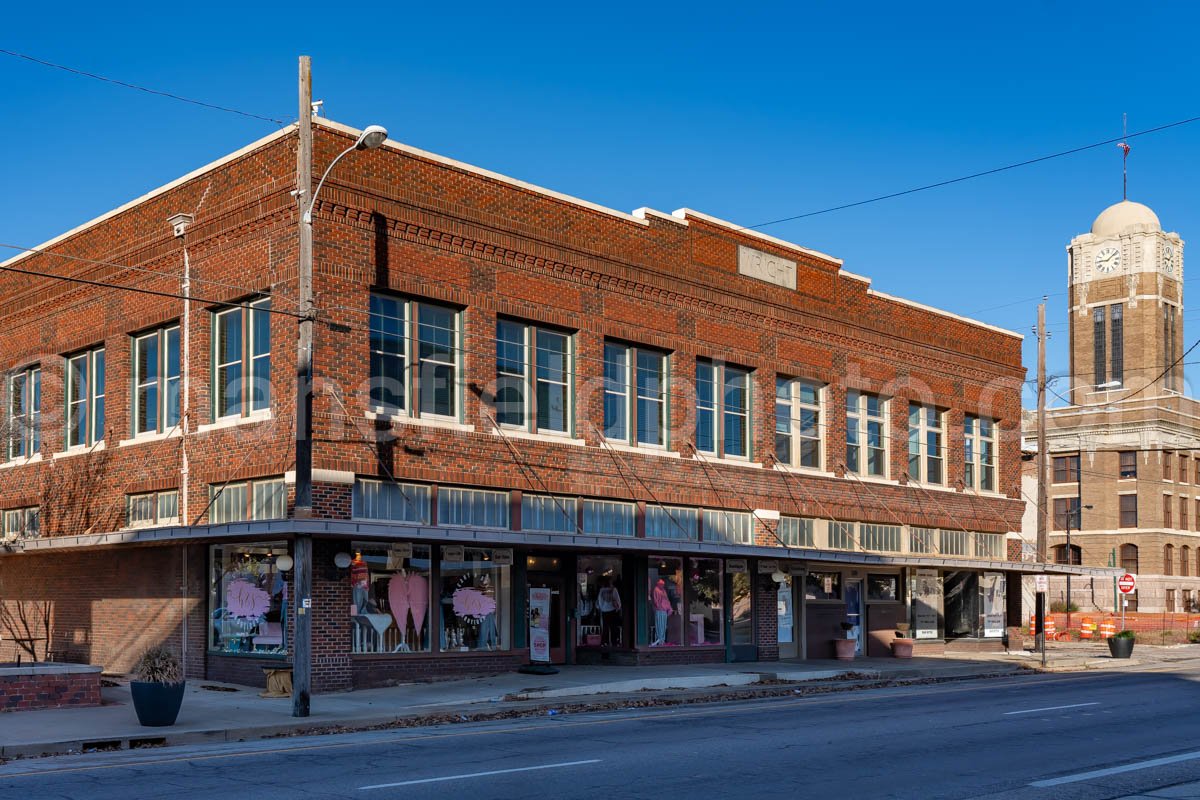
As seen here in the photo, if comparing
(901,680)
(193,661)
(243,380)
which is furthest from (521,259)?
(901,680)

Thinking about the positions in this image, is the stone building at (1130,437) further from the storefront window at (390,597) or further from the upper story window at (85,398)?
the upper story window at (85,398)

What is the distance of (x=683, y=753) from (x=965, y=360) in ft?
91.1

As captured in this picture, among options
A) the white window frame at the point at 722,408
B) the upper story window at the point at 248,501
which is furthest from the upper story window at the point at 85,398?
the white window frame at the point at 722,408

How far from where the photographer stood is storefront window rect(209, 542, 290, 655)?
23.3 metres

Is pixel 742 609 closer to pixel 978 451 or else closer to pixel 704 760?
pixel 978 451

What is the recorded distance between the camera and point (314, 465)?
22.4 meters

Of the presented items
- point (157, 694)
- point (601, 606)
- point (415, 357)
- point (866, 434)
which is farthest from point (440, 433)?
point (866, 434)

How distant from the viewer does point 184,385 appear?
2536 centimetres

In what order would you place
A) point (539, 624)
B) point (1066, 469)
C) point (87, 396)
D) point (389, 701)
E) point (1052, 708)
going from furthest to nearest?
point (1066, 469), point (87, 396), point (539, 624), point (389, 701), point (1052, 708)

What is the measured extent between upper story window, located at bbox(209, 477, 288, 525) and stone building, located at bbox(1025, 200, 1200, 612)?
A: 57.9m

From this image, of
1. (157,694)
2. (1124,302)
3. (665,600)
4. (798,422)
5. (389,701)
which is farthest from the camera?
(1124,302)

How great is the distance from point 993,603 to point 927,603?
12.5ft

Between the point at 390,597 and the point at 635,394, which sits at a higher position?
the point at 635,394

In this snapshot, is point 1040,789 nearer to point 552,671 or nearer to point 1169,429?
point 552,671
